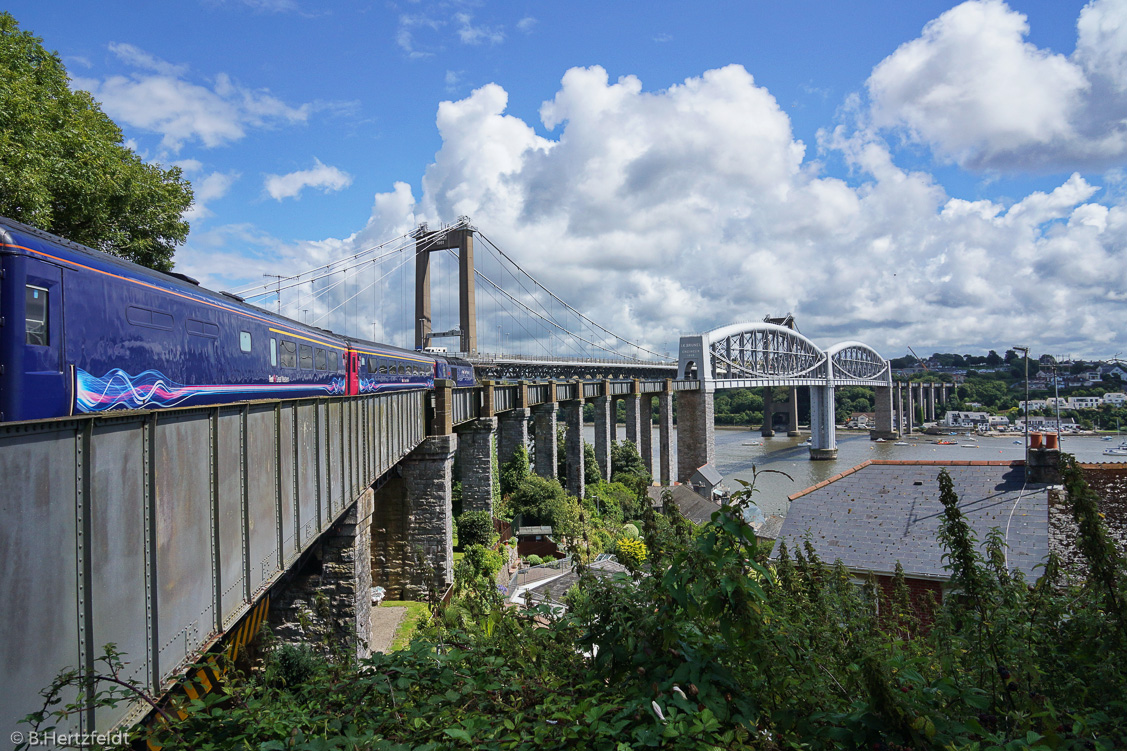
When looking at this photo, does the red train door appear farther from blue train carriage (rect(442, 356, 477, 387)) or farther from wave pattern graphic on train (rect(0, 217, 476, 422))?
blue train carriage (rect(442, 356, 477, 387))

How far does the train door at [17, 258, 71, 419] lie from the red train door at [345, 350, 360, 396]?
9537mm

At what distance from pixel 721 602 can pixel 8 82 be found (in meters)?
17.1

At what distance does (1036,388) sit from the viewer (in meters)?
143

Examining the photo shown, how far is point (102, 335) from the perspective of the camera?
6.07 m

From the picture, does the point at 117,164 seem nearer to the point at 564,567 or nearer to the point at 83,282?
the point at 83,282

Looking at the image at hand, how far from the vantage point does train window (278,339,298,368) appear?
11383 millimetres

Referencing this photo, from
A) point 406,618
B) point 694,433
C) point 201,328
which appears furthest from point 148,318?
point 694,433

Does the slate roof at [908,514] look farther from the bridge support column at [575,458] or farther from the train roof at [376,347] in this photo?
the bridge support column at [575,458]

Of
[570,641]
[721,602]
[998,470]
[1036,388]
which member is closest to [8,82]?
[570,641]

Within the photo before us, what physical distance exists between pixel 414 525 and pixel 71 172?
40.3ft

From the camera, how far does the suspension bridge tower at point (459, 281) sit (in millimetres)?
54719

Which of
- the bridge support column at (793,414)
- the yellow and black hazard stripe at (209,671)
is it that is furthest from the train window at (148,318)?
the bridge support column at (793,414)

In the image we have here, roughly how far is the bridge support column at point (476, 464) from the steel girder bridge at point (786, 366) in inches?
1542

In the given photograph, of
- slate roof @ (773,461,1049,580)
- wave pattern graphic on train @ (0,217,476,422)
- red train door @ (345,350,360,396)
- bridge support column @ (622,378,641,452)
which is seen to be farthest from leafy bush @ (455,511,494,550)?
bridge support column @ (622,378,641,452)
